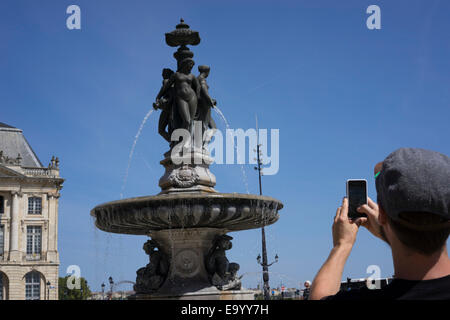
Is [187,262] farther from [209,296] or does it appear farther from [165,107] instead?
[165,107]

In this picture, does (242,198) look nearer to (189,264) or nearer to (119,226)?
(189,264)

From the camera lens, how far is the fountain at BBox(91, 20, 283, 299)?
28.6 ft

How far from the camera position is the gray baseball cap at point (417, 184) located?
200 cm

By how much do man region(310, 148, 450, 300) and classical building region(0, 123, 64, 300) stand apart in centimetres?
7149

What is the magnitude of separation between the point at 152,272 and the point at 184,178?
5.57 ft

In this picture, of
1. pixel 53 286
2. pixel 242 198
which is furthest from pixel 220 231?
pixel 53 286

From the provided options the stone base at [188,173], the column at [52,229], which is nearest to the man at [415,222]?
the stone base at [188,173]

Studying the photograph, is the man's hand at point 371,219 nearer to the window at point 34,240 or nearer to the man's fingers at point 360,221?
the man's fingers at point 360,221

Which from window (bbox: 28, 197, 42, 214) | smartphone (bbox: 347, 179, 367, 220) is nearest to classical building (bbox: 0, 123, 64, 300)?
window (bbox: 28, 197, 42, 214)

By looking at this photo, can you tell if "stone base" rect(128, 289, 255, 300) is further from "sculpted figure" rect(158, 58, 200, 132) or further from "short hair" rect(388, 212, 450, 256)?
"short hair" rect(388, 212, 450, 256)

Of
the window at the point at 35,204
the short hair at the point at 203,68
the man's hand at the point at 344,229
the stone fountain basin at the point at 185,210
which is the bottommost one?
the man's hand at the point at 344,229

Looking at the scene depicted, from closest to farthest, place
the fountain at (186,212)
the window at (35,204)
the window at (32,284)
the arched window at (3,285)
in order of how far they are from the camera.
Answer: the fountain at (186,212) → the arched window at (3,285) → the window at (32,284) → the window at (35,204)

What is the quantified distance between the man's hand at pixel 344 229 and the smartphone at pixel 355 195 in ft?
0.16
